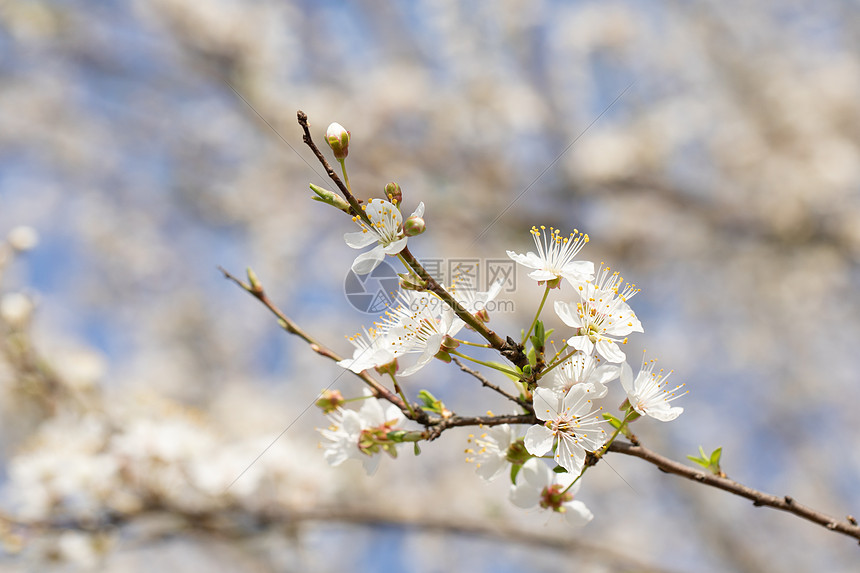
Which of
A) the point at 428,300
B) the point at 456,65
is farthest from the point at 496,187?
the point at 428,300

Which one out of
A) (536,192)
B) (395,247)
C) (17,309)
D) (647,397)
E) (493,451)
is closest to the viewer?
(395,247)

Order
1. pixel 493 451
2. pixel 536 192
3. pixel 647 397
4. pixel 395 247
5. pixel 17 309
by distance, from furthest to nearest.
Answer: pixel 536 192, pixel 17 309, pixel 493 451, pixel 647 397, pixel 395 247

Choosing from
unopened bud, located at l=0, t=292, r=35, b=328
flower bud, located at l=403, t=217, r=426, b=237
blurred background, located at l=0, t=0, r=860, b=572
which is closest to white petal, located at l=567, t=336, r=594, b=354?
flower bud, located at l=403, t=217, r=426, b=237

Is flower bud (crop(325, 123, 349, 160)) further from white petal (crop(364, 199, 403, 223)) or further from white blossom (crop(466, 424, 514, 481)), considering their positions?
white blossom (crop(466, 424, 514, 481))

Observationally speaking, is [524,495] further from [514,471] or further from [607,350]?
[607,350]

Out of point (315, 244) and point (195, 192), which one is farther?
point (315, 244)

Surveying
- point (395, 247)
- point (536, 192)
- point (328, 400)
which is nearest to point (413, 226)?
point (395, 247)

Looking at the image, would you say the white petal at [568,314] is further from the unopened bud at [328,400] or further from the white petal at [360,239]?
the unopened bud at [328,400]

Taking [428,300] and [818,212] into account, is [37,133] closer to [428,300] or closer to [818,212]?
[428,300]
